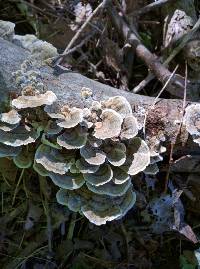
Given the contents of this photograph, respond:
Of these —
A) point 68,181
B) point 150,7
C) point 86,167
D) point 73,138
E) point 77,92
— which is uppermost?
point 150,7

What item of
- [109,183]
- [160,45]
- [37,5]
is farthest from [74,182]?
[37,5]

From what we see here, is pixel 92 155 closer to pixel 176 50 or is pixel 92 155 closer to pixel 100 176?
pixel 100 176

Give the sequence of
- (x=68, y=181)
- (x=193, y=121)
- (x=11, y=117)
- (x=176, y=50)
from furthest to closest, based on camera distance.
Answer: (x=176, y=50)
(x=193, y=121)
(x=68, y=181)
(x=11, y=117)

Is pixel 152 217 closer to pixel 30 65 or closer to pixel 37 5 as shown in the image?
pixel 30 65

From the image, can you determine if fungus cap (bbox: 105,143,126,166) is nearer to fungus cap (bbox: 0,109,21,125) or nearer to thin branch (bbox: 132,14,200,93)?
fungus cap (bbox: 0,109,21,125)

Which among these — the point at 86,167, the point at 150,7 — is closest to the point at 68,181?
the point at 86,167

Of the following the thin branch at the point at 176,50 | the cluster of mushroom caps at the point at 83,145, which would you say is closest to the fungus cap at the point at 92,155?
the cluster of mushroom caps at the point at 83,145

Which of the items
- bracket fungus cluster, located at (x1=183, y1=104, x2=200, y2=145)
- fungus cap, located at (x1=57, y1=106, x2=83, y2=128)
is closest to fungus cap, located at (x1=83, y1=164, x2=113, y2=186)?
fungus cap, located at (x1=57, y1=106, x2=83, y2=128)
